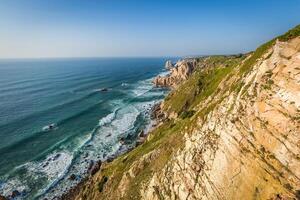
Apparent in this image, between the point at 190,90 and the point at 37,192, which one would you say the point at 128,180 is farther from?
the point at 190,90

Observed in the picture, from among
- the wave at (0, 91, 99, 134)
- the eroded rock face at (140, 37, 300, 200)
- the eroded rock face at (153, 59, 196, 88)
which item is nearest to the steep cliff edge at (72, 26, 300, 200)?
the eroded rock face at (140, 37, 300, 200)

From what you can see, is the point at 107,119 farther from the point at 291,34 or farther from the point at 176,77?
the point at 176,77

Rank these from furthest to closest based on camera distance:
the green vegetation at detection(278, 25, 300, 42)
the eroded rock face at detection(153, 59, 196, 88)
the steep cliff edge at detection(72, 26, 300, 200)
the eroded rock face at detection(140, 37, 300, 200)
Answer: the eroded rock face at detection(153, 59, 196, 88)
the green vegetation at detection(278, 25, 300, 42)
the steep cliff edge at detection(72, 26, 300, 200)
the eroded rock face at detection(140, 37, 300, 200)

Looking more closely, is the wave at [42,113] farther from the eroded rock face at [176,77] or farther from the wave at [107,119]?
the eroded rock face at [176,77]

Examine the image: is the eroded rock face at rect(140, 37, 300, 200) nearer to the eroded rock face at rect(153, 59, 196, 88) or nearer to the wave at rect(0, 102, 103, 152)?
the wave at rect(0, 102, 103, 152)

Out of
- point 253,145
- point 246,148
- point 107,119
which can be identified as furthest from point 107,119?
point 253,145

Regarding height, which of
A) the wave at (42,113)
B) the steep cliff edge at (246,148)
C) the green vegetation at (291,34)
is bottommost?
the wave at (42,113)

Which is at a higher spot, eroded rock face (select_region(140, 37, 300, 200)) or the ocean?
eroded rock face (select_region(140, 37, 300, 200))

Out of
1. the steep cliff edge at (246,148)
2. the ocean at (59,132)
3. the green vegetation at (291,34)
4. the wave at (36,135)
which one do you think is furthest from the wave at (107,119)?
the green vegetation at (291,34)

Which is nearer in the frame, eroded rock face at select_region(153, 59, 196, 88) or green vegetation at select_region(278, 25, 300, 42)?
green vegetation at select_region(278, 25, 300, 42)

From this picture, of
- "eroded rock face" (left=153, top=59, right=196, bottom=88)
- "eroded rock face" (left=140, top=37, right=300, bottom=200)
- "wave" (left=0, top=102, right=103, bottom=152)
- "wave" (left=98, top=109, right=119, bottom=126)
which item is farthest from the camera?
"eroded rock face" (left=153, top=59, right=196, bottom=88)
